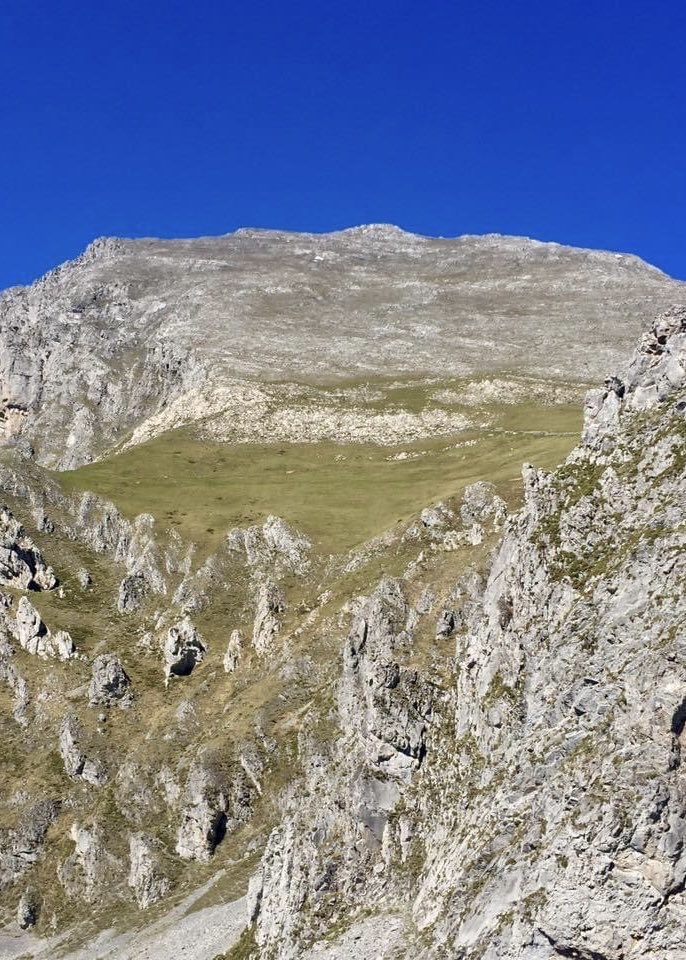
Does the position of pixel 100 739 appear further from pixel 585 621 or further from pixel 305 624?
pixel 585 621

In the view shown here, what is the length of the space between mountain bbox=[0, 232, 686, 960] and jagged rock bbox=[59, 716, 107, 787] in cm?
20

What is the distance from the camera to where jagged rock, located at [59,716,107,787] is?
9596 centimetres

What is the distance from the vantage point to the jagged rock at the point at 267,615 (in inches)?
4065

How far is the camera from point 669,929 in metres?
38.1

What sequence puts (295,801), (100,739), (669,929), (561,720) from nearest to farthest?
(669,929)
(561,720)
(295,801)
(100,739)

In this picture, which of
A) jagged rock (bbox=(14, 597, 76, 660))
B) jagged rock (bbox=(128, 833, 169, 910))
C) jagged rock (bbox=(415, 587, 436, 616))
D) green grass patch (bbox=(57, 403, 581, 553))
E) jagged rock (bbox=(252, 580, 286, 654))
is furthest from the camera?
green grass patch (bbox=(57, 403, 581, 553))

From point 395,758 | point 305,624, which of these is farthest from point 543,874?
point 305,624

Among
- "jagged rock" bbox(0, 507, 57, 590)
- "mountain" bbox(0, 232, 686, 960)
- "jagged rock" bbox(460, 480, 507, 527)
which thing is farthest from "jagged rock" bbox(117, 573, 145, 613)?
"jagged rock" bbox(460, 480, 507, 527)

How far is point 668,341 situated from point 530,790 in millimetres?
30390

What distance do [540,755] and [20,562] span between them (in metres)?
92.9

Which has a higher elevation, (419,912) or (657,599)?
(657,599)

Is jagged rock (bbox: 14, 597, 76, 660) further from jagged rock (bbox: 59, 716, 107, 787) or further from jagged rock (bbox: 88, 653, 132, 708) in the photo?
jagged rock (bbox: 59, 716, 107, 787)

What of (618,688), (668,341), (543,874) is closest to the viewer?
(543,874)

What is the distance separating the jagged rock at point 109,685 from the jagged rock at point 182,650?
497cm
